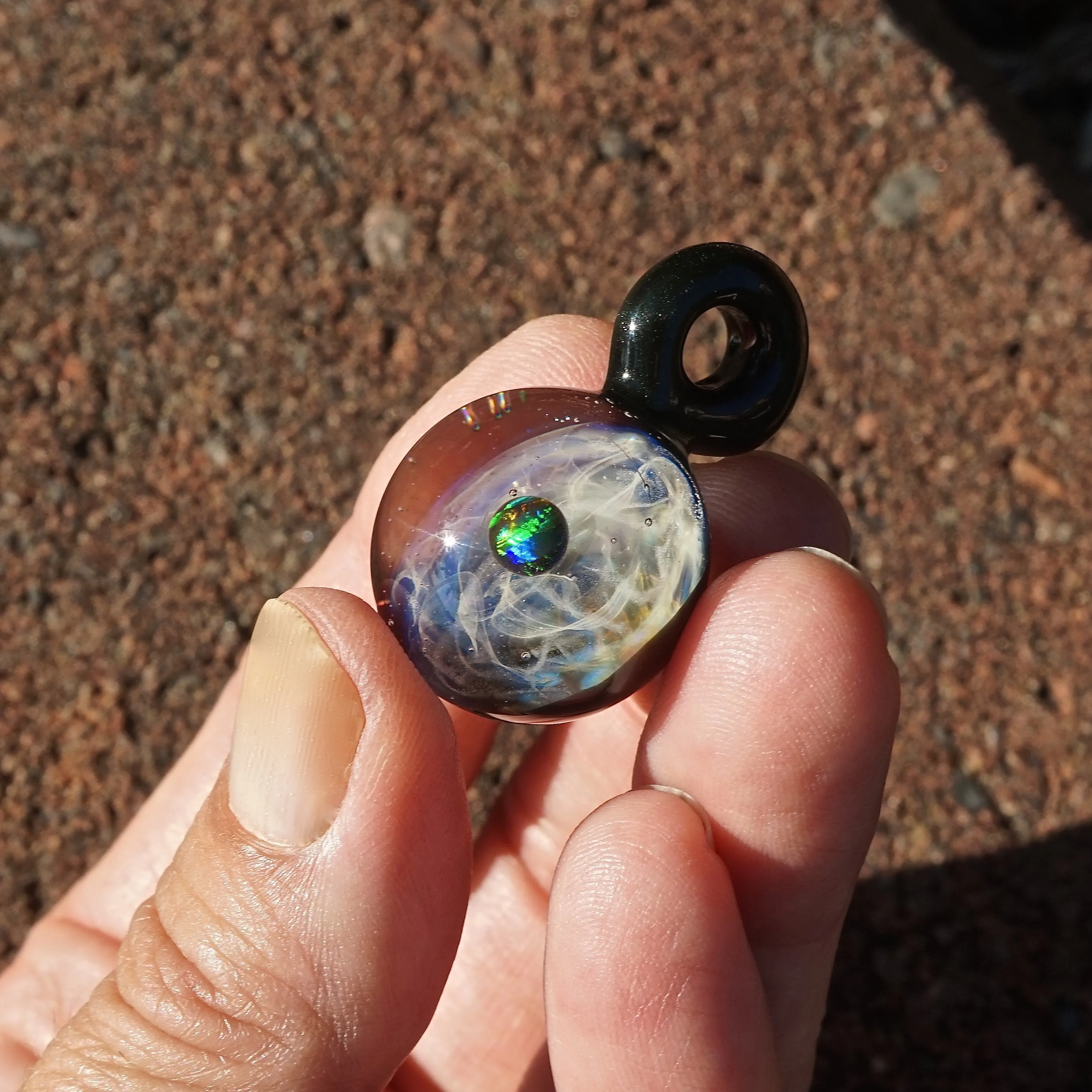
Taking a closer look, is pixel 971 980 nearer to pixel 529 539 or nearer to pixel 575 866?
pixel 575 866

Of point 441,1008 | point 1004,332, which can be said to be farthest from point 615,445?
point 1004,332

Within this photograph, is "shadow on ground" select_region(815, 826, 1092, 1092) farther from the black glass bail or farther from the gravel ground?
the black glass bail

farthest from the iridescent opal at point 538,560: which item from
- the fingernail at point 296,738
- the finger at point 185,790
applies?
the finger at point 185,790

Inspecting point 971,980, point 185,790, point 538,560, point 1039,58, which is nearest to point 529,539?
point 538,560

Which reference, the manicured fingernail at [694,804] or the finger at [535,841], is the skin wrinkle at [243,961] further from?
the finger at [535,841]

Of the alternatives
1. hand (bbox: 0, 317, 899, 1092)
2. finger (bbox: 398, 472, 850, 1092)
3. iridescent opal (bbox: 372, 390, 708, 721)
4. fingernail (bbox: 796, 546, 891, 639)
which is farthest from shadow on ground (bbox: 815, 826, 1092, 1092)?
iridescent opal (bbox: 372, 390, 708, 721)
